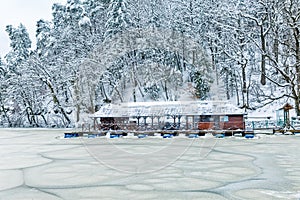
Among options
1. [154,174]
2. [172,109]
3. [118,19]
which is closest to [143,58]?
[118,19]

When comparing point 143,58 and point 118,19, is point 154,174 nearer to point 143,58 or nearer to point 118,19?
point 143,58

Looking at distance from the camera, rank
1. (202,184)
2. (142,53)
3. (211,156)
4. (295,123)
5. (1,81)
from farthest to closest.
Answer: (1,81)
(142,53)
(295,123)
(211,156)
(202,184)

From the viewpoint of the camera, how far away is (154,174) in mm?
10633

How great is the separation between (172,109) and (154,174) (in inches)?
635

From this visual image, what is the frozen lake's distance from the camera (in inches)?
334

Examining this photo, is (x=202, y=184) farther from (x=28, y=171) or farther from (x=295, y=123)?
(x=295, y=123)

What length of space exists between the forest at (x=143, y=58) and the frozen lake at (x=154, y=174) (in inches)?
756

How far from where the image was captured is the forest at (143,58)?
3397 cm

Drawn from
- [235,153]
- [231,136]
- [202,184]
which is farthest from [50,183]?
[231,136]

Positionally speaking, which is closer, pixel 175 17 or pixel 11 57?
pixel 175 17

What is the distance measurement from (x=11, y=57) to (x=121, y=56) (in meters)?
21.1

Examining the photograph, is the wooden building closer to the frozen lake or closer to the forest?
the forest

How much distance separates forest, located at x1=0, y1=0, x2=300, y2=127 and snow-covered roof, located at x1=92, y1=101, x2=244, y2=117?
24.5ft

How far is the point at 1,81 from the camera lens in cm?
4566
